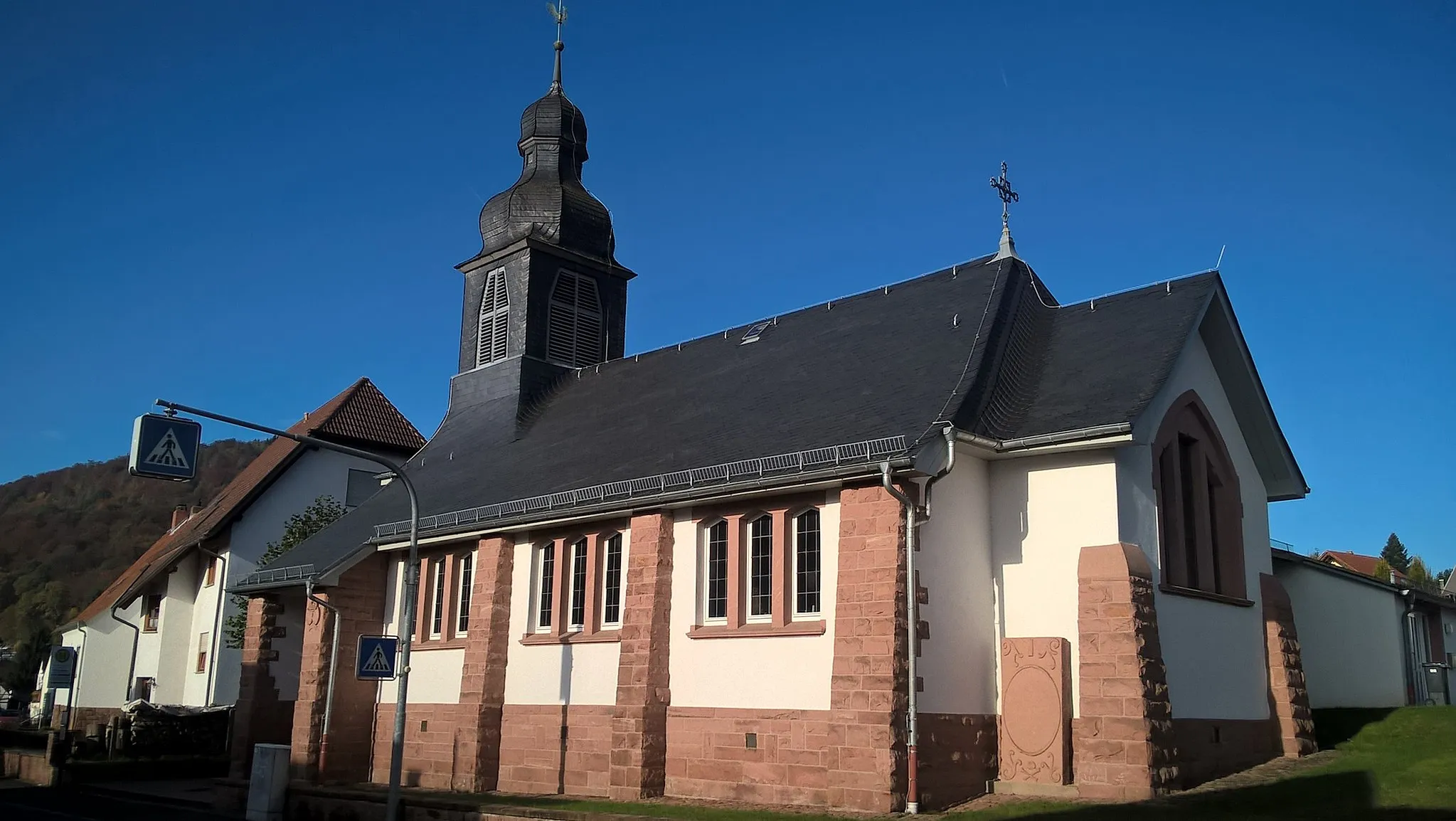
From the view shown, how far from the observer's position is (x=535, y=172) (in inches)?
1305

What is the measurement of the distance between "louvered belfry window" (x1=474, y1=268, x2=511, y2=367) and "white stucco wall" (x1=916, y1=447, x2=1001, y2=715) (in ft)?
55.1

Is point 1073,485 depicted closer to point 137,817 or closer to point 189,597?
point 137,817

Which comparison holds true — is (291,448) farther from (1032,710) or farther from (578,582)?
(1032,710)

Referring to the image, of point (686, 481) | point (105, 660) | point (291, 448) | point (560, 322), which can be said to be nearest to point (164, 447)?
point (686, 481)

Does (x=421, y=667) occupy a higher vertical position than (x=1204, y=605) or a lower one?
lower

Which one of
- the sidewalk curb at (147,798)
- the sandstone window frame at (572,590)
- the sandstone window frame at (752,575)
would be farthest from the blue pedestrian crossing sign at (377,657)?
the sidewalk curb at (147,798)

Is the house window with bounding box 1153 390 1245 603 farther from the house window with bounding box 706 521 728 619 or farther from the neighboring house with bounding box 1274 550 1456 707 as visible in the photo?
the house window with bounding box 706 521 728 619

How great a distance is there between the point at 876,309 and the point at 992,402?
5627 mm

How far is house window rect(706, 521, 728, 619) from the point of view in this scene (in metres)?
18.7

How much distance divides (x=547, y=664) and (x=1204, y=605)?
35.9 feet

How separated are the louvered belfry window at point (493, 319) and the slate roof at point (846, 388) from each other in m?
3.28

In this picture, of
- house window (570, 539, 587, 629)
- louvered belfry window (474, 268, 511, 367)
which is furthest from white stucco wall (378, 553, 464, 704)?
louvered belfry window (474, 268, 511, 367)

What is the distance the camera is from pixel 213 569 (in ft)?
125

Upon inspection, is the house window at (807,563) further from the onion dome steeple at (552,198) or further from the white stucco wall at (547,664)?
the onion dome steeple at (552,198)
